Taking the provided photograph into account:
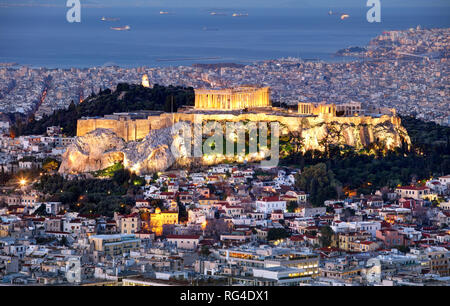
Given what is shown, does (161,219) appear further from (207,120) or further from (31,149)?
(31,149)

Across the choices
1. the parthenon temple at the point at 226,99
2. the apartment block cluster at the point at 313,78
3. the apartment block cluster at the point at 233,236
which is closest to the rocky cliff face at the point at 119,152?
the apartment block cluster at the point at 233,236

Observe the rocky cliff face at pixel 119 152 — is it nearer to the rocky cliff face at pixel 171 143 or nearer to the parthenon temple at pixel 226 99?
the rocky cliff face at pixel 171 143

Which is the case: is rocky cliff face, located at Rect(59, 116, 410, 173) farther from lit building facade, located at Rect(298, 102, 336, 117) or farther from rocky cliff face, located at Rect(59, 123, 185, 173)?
lit building facade, located at Rect(298, 102, 336, 117)

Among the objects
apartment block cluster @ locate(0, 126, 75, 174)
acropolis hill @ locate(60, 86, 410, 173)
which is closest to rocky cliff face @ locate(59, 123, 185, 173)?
acropolis hill @ locate(60, 86, 410, 173)

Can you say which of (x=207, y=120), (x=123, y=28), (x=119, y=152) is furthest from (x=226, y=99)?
(x=123, y=28)
